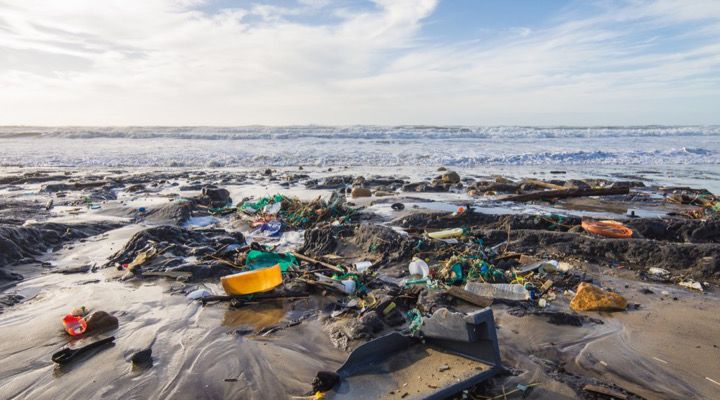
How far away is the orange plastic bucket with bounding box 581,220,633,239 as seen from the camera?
223 inches

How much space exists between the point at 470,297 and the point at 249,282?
76.8 inches

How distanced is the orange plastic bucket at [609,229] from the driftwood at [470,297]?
108 inches

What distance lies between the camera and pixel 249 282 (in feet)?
13.2

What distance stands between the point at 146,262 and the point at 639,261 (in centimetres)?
551

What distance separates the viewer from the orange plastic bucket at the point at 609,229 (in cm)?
566

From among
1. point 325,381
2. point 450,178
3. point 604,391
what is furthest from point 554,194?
point 325,381

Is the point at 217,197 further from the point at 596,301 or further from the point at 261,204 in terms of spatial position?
the point at 596,301

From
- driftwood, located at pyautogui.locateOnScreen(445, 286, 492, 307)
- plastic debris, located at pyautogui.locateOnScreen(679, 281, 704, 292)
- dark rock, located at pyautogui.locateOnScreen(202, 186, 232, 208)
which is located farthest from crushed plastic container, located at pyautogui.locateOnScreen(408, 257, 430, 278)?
dark rock, located at pyautogui.locateOnScreen(202, 186, 232, 208)

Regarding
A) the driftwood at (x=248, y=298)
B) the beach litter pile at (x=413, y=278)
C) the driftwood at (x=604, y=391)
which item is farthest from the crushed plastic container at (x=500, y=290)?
the driftwood at (x=248, y=298)

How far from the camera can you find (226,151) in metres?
23.2

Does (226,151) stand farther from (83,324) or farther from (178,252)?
(83,324)

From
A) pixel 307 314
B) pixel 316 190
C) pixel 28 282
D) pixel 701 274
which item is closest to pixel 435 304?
pixel 307 314

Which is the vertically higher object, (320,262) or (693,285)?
(320,262)

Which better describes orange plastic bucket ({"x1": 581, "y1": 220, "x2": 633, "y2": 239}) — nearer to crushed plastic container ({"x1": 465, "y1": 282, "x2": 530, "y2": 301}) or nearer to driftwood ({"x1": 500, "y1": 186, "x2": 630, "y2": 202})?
crushed plastic container ({"x1": 465, "y1": 282, "x2": 530, "y2": 301})
